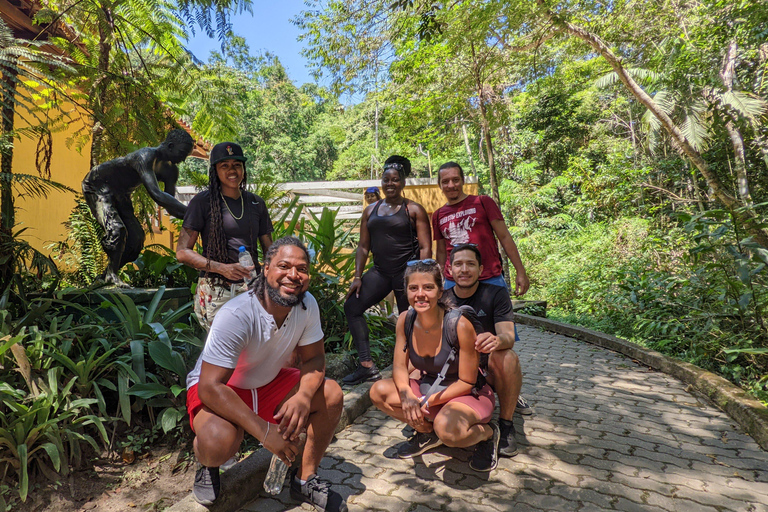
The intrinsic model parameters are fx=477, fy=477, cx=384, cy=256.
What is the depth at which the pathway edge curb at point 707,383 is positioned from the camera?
3.40 meters

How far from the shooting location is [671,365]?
4.99 m

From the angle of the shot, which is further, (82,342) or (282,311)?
(82,342)

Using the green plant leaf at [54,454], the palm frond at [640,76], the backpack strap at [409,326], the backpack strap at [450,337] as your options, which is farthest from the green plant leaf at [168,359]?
the palm frond at [640,76]

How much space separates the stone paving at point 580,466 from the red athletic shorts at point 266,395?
507mm

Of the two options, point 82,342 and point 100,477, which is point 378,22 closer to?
point 82,342

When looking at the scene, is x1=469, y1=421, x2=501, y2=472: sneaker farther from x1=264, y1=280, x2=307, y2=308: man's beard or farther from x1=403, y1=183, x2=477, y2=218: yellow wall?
x1=403, y1=183, x2=477, y2=218: yellow wall

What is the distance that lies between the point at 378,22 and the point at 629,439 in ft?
24.9

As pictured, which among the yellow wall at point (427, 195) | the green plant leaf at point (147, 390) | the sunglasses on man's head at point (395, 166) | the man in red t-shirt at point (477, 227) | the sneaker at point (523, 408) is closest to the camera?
the green plant leaf at point (147, 390)

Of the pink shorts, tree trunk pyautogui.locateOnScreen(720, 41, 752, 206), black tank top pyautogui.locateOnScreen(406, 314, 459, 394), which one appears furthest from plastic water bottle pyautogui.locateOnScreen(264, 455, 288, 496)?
tree trunk pyautogui.locateOnScreen(720, 41, 752, 206)

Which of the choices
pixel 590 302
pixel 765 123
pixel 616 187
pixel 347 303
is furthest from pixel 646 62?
Answer: pixel 347 303

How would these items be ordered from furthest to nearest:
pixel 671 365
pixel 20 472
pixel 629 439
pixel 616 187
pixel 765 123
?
pixel 616 187 → pixel 765 123 → pixel 671 365 → pixel 629 439 → pixel 20 472

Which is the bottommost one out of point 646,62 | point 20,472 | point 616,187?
point 20,472

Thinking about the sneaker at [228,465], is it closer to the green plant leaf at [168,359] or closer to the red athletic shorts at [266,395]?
the red athletic shorts at [266,395]

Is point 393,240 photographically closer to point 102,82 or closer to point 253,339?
point 253,339
